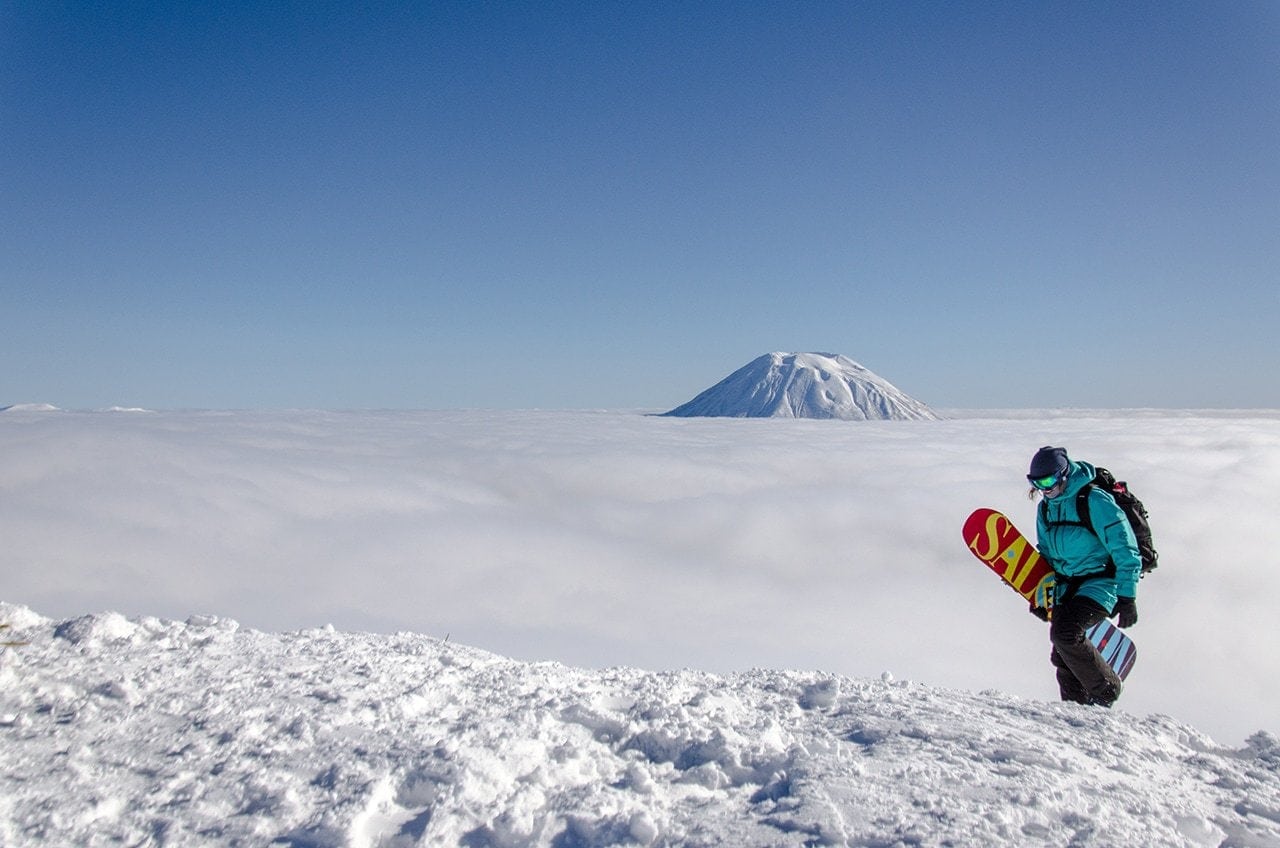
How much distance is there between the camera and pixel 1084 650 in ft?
16.0

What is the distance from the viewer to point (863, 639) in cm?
1018

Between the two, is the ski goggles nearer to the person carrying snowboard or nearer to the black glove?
the person carrying snowboard

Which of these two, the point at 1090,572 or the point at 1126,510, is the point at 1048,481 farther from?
the point at 1090,572

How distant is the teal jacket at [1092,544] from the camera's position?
15.8 feet

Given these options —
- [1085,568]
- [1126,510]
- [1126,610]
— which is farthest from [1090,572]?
[1126,510]

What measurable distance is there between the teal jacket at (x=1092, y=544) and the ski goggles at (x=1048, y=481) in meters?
0.09

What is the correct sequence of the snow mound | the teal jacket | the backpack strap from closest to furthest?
the snow mound, the teal jacket, the backpack strap

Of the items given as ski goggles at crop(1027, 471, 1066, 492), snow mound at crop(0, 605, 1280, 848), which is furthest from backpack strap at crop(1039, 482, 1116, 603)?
snow mound at crop(0, 605, 1280, 848)

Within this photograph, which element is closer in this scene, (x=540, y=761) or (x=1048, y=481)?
(x=540, y=761)

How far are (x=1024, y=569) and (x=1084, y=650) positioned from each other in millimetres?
840

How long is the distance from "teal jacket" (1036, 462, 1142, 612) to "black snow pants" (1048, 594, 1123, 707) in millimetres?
85

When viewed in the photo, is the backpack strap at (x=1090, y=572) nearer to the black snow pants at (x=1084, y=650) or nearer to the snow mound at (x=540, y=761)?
the black snow pants at (x=1084, y=650)

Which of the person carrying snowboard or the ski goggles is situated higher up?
the ski goggles

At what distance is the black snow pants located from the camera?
489cm
